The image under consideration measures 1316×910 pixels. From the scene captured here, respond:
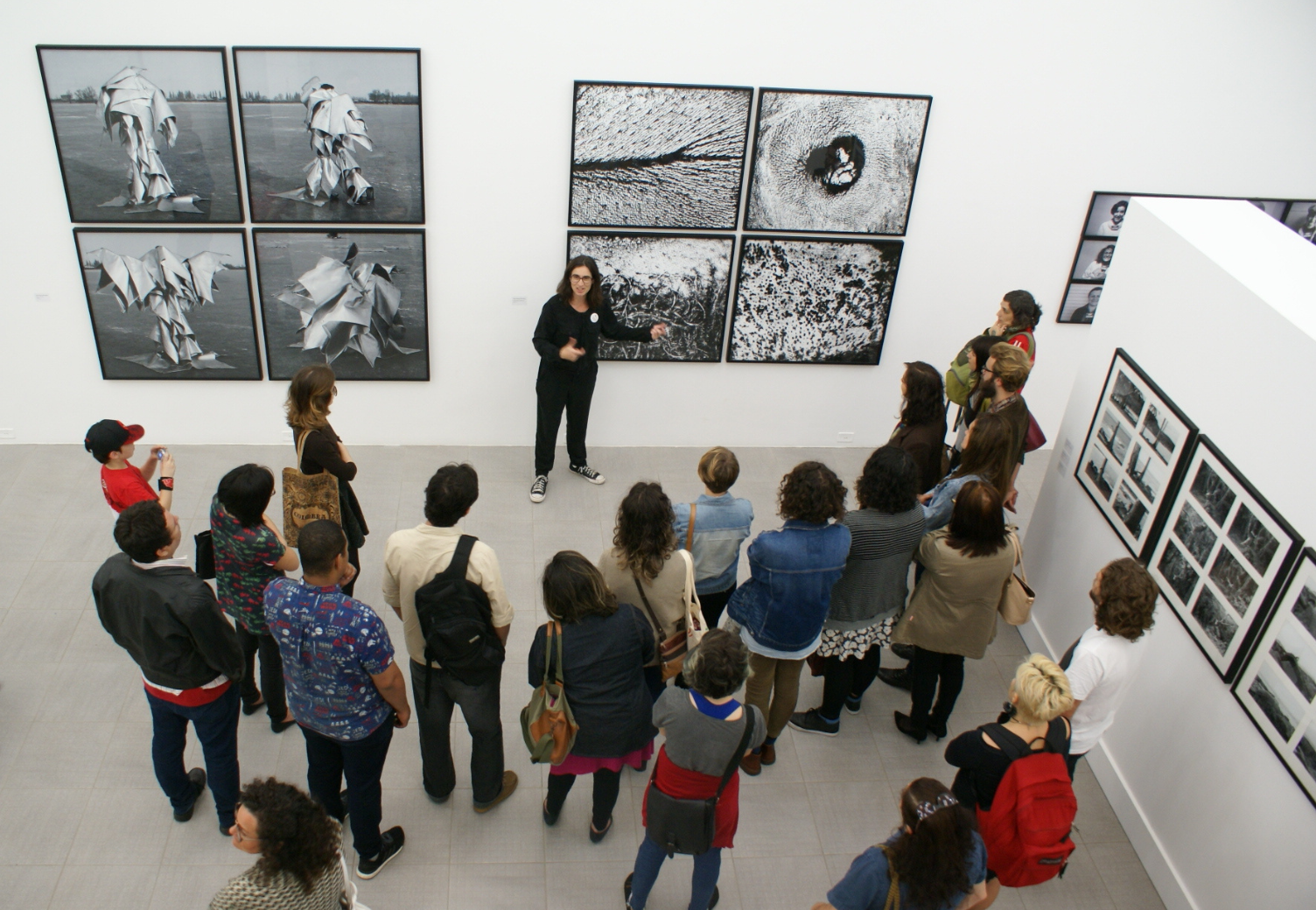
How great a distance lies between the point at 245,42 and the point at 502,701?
428cm

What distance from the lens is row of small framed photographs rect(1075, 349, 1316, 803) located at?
352cm

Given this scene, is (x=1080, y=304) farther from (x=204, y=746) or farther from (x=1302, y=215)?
(x=204, y=746)

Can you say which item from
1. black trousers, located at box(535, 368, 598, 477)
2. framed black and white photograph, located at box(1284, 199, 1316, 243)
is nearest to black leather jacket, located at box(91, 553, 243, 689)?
black trousers, located at box(535, 368, 598, 477)

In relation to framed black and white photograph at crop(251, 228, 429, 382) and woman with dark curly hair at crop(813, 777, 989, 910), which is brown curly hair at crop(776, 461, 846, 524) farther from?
framed black and white photograph at crop(251, 228, 429, 382)

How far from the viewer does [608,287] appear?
6.67 meters

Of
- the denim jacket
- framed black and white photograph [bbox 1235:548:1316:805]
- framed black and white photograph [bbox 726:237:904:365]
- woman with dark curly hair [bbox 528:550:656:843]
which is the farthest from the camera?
framed black and white photograph [bbox 726:237:904:365]

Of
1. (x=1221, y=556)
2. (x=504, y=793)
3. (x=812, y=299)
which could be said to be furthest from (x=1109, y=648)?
(x=812, y=299)

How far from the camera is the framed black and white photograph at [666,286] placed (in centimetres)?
654

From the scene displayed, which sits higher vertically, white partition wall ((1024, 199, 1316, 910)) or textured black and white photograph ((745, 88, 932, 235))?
textured black and white photograph ((745, 88, 932, 235))

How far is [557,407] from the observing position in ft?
21.6

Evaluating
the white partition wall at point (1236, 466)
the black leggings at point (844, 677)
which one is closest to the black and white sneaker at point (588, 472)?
the black leggings at point (844, 677)

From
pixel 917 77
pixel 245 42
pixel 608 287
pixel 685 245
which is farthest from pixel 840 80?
pixel 245 42

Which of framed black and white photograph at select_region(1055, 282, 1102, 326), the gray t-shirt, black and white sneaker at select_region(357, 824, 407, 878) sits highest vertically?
framed black and white photograph at select_region(1055, 282, 1102, 326)

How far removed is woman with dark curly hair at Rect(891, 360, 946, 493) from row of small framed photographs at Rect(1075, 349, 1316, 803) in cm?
85
